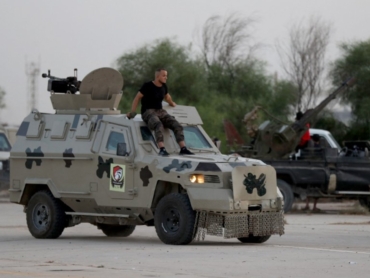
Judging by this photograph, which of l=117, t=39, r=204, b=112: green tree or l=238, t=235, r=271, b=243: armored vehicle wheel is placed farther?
l=117, t=39, r=204, b=112: green tree

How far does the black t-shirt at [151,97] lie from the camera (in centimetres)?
1548

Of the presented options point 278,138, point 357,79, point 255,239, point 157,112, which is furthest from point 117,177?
point 357,79

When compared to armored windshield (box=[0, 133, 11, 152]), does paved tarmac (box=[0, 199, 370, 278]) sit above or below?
below

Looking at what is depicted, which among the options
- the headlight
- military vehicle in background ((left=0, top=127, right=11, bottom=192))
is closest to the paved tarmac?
the headlight

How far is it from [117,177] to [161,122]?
3.46 feet

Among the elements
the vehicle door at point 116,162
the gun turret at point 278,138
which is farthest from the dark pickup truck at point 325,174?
the vehicle door at point 116,162

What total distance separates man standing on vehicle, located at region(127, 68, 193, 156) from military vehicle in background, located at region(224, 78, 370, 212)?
28.2 feet

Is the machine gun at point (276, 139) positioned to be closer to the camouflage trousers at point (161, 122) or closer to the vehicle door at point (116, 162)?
the camouflage trousers at point (161, 122)

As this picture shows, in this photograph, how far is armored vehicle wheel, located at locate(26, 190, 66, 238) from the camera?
1577cm

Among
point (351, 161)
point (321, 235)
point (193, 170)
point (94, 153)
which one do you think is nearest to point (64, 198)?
point (94, 153)

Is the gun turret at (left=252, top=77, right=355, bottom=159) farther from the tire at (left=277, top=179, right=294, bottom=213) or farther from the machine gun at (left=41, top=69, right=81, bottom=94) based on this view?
Answer: the machine gun at (left=41, top=69, right=81, bottom=94)

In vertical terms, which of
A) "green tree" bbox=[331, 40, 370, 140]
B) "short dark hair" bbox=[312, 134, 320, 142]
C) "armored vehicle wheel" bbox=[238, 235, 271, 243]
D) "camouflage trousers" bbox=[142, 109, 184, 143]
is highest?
"green tree" bbox=[331, 40, 370, 140]

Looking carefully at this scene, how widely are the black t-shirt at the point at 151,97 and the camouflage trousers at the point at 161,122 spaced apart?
99mm

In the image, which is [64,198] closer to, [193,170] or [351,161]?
[193,170]
